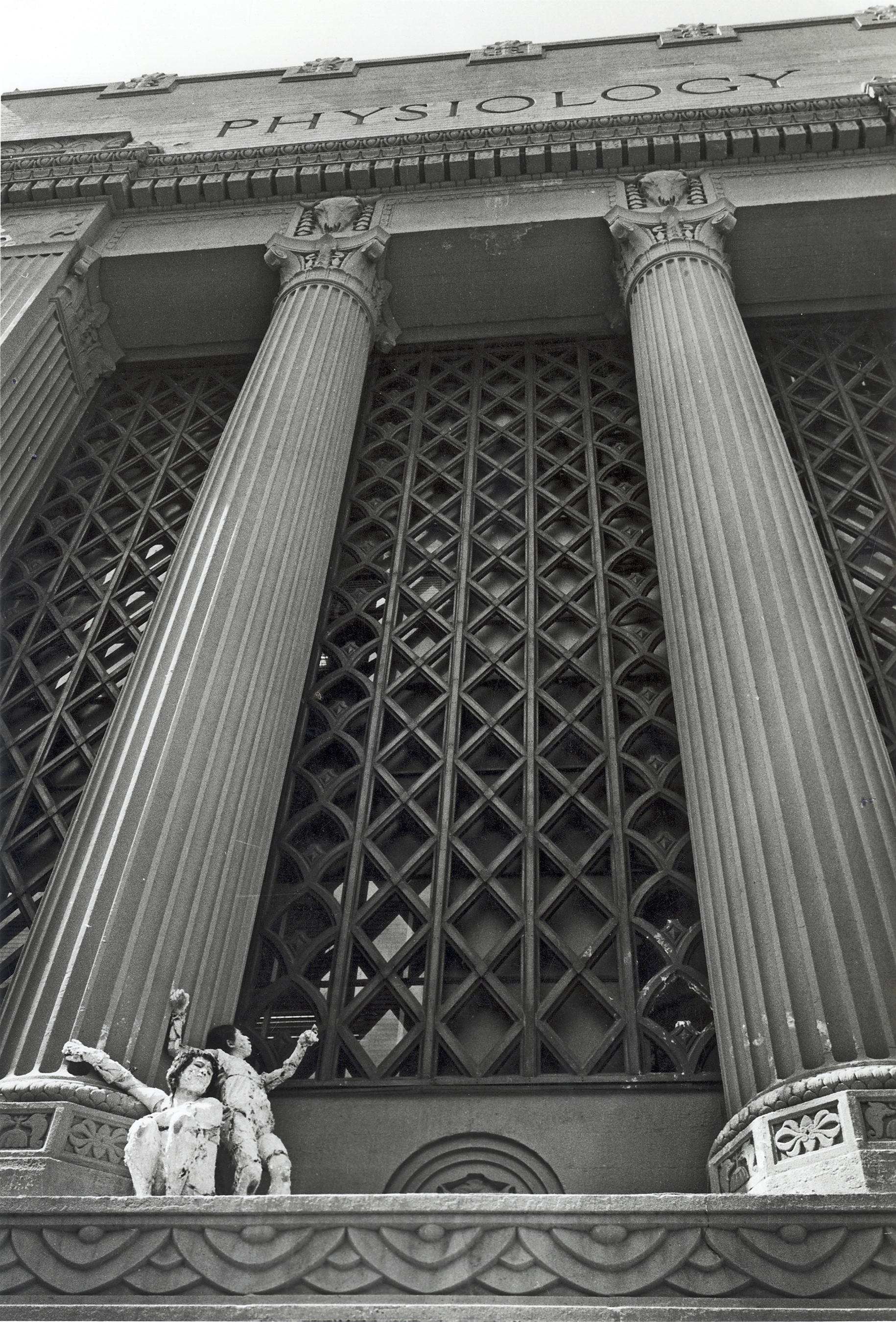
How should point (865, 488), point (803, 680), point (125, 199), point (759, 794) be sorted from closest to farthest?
point (759, 794) → point (803, 680) → point (865, 488) → point (125, 199)

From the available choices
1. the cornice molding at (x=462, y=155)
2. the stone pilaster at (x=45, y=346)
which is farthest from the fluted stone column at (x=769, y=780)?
the stone pilaster at (x=45, y=346)

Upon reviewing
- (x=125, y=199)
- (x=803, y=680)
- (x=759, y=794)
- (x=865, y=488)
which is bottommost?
(x=759, y=794)

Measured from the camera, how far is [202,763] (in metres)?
8.49

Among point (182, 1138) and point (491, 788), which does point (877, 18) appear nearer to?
point (491, 788)

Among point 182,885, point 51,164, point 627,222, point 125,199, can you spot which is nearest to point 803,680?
point 182,885

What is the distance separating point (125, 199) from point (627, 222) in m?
6.81

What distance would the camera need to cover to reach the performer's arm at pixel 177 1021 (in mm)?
6910

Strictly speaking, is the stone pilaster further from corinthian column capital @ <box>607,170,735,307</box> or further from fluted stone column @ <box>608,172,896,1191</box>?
fluted stone column @ <box>608,172,896,1191</box>

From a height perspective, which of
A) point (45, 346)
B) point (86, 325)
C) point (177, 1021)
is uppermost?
point (86, 325)

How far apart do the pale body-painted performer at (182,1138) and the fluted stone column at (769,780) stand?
3.04 meters

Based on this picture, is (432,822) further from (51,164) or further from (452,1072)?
A: (51,164)

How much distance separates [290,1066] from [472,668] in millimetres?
5053

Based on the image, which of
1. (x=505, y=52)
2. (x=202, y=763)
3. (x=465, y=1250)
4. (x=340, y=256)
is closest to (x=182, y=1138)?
(x=465, y=1250)

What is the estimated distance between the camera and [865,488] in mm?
12070
